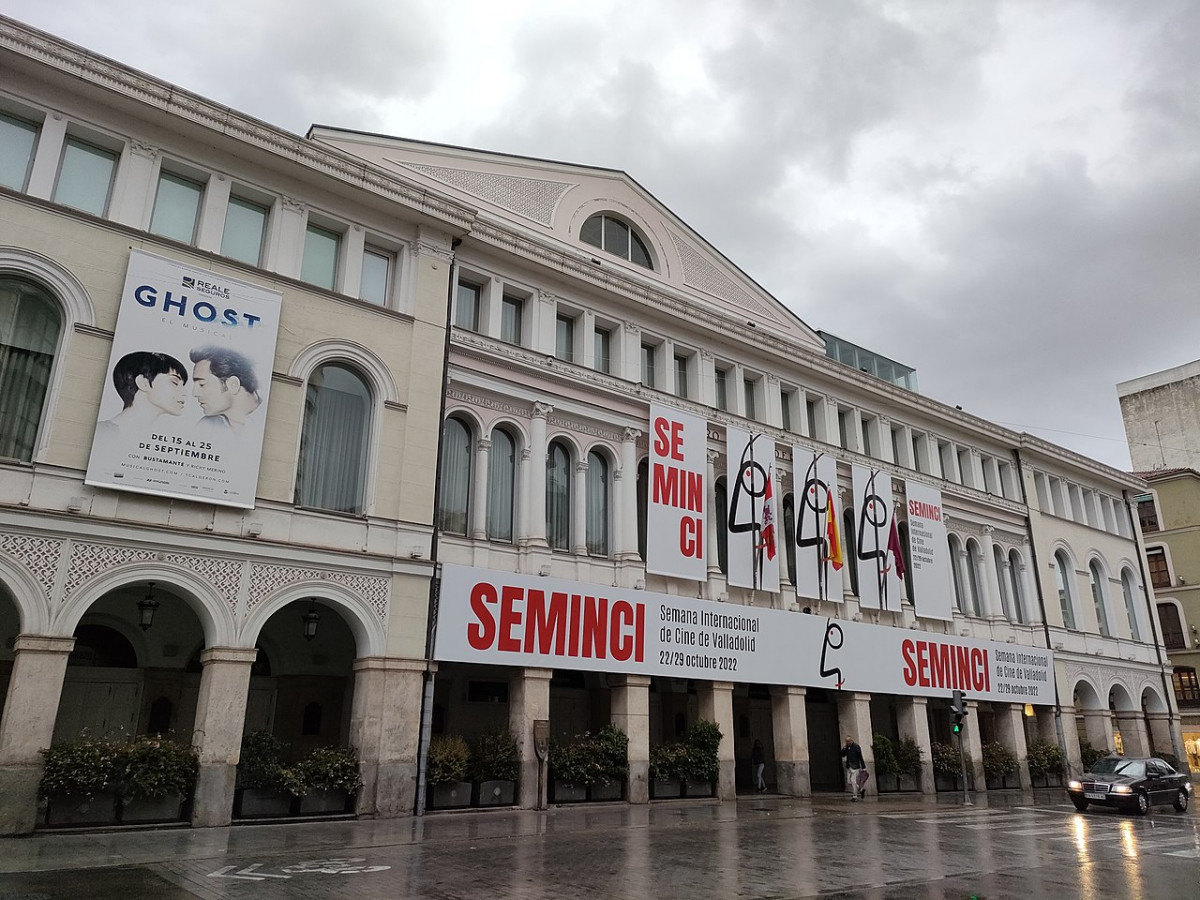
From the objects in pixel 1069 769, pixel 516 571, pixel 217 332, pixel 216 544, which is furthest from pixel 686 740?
pixel 1069 769

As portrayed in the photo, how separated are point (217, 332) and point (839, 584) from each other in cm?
1987

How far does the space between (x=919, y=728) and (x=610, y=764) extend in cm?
1324

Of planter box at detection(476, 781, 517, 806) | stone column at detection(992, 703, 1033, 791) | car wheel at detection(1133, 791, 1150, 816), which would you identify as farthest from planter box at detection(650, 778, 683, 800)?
stone column at detection(992, 703, 1033, 791)

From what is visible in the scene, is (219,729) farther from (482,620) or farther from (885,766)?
(885,766)

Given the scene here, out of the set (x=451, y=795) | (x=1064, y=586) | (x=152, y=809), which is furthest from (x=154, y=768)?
(x=1064, y=586)

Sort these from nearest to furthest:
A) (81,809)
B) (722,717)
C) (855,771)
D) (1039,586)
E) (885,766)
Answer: (81,809) → (722,717) → (855,771) → (885,766) → (1039,586)

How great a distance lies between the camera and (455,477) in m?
21.3

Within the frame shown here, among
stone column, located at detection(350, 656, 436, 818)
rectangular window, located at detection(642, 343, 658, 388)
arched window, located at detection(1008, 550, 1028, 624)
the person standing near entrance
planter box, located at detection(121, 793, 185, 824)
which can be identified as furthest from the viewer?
arched window, located at detection(1008, 550, 1028, 624)

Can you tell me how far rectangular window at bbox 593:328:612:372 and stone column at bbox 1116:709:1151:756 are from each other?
29353 millimetres

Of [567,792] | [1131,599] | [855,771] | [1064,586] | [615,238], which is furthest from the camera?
[1131,599]

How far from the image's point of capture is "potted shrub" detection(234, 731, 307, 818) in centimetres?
1652

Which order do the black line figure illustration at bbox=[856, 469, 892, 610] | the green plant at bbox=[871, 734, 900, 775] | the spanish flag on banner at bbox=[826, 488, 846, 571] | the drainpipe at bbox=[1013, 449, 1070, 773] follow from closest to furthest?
the green plant at bbox=[871, 734, 900, 775] < the spanish flag on banner at bbox=[826, 488, 846, 571] < the black line figure illustration at bbox=[856, 469, 892, 610] < the drainpipe at bbox=[1013, 449, 1070, 773]

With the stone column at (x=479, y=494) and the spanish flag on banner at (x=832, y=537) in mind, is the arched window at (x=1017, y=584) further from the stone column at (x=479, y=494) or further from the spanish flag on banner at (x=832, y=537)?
the stone column at (x=479, y=494)

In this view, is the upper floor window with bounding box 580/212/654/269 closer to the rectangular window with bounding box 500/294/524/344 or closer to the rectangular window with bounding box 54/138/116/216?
the rectangular window with bounding box 500/294/524/344
